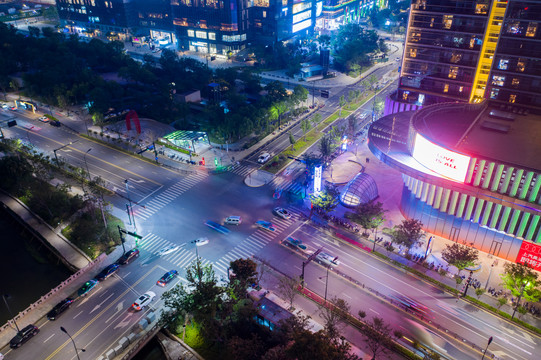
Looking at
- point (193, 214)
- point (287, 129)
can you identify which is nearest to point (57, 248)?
point (193, 214)

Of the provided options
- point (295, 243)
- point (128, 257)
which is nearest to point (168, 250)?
point (128, 257)

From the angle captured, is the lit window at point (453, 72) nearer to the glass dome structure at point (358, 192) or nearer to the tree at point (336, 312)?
the glass dome structure at point (358, 192)

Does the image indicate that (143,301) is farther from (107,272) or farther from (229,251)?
(229,251)

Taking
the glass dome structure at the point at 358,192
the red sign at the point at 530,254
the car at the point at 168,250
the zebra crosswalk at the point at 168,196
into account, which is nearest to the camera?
the red sign at the point at 530,254

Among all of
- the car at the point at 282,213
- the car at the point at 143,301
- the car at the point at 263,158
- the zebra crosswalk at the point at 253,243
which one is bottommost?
the car at the point at 143,301

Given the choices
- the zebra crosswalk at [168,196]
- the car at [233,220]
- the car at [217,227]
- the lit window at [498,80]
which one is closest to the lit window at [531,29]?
the lit window at [498,80]

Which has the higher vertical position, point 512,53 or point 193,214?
point 512,53

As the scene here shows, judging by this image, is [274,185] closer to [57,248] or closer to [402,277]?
[402,277]
